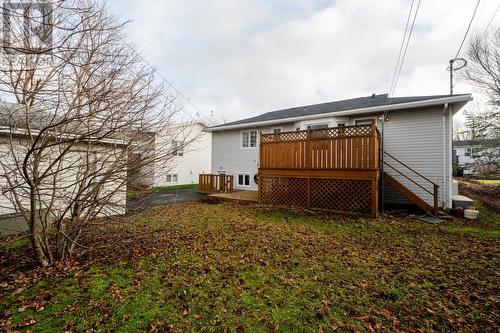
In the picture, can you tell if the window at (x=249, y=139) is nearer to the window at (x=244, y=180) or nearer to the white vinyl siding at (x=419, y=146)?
the window at (x=244, y=180)

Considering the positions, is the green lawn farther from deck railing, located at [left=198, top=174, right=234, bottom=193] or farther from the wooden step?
deck railing, located at [left=198, top=174, right=234, bottom=193]

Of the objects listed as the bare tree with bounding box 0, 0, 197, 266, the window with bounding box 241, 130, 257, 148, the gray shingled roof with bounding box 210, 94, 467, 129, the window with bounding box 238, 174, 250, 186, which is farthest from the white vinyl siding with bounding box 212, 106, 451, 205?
the bare tree with bounding box 0, 0, 197, 266

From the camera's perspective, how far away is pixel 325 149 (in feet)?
25.7

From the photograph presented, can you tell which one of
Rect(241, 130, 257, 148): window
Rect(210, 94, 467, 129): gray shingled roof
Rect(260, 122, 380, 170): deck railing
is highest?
Rect(210, 94, 467, 129): gray shingled roof

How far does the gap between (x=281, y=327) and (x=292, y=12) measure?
37.5 ft

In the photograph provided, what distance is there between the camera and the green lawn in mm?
2400

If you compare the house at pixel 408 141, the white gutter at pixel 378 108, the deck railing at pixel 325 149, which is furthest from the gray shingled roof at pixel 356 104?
the deck railing at pixel 325 149

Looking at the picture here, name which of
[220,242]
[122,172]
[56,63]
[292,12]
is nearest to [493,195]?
[292,12]

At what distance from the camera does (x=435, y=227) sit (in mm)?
6160

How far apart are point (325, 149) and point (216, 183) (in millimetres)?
7329

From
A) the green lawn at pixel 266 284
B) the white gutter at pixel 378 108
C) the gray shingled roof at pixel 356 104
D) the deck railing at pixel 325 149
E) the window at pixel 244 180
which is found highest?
the gray shingled roof at pixel 356 104

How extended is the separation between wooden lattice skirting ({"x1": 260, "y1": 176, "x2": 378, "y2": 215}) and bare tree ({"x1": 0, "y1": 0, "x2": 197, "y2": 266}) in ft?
18.6

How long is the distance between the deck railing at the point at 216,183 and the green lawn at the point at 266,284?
6930 mm

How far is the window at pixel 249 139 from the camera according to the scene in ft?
42.8
